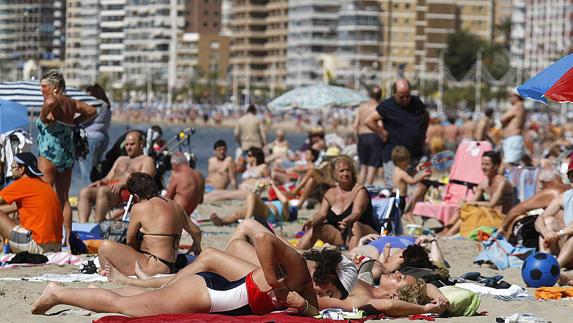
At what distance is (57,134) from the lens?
408 inches

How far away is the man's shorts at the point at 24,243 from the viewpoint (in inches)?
366

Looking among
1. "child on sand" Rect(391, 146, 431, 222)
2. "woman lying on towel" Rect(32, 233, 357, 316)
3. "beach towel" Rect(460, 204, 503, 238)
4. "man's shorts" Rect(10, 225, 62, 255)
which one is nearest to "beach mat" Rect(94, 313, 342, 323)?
"woman lying on towel" Rect(32, 233, 357, 316)

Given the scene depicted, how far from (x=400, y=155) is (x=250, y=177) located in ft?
11.2

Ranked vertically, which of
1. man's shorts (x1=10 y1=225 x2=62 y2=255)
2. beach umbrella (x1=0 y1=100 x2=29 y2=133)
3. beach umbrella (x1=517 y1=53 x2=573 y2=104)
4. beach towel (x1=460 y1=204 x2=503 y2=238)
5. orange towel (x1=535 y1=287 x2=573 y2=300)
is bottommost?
beach towel (x1=460 y1=204 x2=503 y2=238)

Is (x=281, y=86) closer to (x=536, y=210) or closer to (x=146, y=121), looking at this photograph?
(x=146, y=121)

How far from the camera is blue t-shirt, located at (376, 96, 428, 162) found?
1312 cm

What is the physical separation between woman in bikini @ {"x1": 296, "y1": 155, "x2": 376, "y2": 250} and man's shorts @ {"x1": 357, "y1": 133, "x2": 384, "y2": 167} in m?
5.35

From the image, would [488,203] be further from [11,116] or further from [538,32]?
[538,32]

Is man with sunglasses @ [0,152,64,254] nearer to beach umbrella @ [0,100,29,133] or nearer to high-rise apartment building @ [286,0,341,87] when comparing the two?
beach umbrella @ [0,100,29,133]

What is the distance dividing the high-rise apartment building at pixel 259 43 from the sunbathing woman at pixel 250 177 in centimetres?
10909

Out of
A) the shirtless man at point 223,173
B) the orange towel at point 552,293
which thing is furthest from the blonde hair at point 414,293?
the shirtless man at point 223,173

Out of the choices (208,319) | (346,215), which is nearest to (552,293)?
(346,215)

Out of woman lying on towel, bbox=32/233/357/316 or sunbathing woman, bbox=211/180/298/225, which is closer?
woman lying on towel, bbox=32/233/357/316

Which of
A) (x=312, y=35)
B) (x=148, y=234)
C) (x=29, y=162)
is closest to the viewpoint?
(x=148, y=234)
